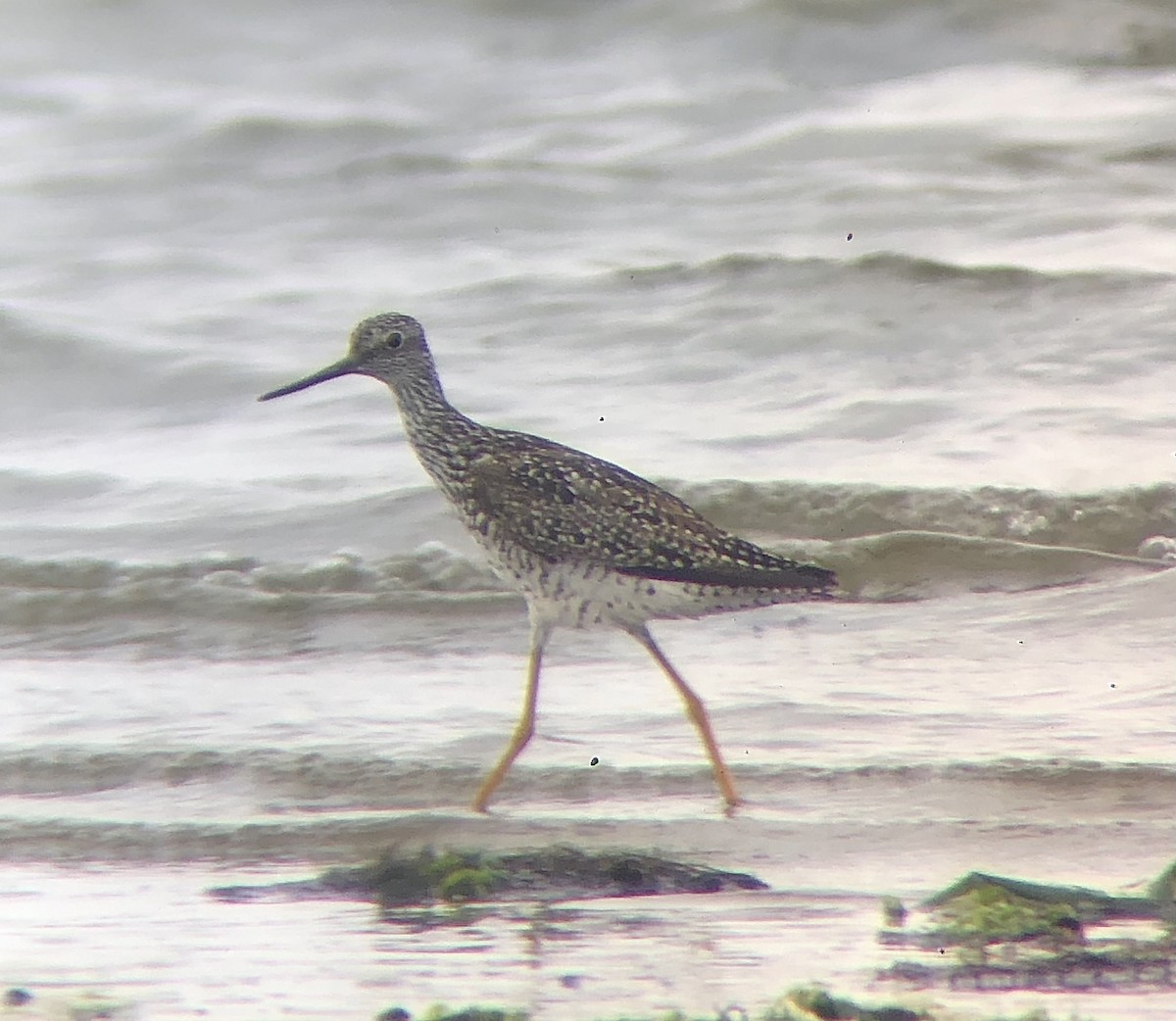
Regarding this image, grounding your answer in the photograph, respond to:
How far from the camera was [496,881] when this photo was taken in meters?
5.36

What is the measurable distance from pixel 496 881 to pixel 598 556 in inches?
58.0

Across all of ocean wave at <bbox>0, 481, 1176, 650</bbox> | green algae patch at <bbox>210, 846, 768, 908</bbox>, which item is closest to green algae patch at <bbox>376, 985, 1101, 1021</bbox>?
green algae patch at <bbox>210, 846, 768, 908</bbox>

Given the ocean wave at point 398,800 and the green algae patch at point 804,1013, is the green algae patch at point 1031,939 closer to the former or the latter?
the green algae patch at point 804,1013

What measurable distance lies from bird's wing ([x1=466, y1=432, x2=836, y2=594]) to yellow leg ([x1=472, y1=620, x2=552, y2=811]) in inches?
12.5

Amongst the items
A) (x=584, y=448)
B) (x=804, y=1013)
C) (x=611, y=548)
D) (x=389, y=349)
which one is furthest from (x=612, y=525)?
(x=584, y=448)

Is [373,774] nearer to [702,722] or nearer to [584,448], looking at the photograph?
[702,722]

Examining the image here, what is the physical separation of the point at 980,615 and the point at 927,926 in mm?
3628

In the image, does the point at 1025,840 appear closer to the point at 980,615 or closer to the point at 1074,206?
the point at 980,615

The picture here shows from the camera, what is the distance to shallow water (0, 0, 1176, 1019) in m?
5.59

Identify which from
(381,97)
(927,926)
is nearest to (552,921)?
(927,926)

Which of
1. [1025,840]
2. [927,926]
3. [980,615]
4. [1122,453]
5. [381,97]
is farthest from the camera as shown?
[381,97]

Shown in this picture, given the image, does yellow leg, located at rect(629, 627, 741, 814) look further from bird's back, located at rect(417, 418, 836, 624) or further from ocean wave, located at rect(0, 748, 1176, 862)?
bird's back, located at rect(417, 418, 836, 624)

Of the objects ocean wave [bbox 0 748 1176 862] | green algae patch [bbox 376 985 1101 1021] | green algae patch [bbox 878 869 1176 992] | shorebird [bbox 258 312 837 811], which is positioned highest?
shorebird [bbox 258 312 837 811]

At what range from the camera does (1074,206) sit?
13.4 meters
